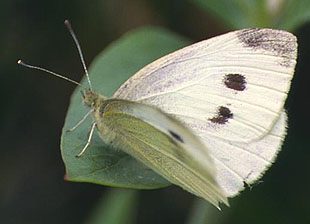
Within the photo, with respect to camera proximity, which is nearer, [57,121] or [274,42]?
[274,42]

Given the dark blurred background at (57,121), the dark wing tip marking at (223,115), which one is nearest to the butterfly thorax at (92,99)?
the dark wing tip marking at (223,115)

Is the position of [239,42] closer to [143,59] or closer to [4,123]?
[143,59]

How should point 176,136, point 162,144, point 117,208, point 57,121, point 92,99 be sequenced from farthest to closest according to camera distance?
point 57,121
point 117,208
point 92,99
point 162,144
point 176,136

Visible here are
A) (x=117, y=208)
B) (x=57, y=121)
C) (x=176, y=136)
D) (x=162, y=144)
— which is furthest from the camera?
(x=57, y=121)

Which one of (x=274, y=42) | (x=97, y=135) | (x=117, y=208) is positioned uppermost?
(x=274, y=42)

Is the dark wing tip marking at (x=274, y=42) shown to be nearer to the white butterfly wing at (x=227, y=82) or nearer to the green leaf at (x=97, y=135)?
the white butterfly wing at (x=227, y=82)

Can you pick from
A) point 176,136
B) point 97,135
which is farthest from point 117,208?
point 176,136

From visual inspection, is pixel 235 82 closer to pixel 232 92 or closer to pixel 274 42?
pixel 232 92
